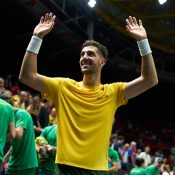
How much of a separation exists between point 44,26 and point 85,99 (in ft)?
1.90

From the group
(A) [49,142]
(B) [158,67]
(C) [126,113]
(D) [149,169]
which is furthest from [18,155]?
(C) [126,113]

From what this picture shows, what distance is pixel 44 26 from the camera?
11.2ft

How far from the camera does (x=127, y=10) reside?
70.5 ft

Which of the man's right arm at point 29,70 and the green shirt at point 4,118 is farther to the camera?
the green shirt at point 4,118

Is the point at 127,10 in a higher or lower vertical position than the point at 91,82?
higher

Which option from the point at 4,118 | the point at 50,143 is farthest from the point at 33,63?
the point at 50,143

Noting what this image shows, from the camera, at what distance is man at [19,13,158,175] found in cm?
322

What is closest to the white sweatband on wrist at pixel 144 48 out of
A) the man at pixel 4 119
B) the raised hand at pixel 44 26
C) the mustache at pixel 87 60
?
the mustache at pixel 87 60

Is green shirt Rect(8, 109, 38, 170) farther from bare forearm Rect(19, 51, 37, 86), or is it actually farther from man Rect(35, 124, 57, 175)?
bare forearm Rect(19, 51, 37, 86)

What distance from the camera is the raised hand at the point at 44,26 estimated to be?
335 cm

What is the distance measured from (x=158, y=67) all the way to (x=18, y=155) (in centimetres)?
2380

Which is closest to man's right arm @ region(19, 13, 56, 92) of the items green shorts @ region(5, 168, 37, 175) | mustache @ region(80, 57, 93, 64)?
mustache @ region(80, 57, 93, 64)

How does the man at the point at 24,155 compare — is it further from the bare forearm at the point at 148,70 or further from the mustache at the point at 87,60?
the bare forearm at the point at 148,70

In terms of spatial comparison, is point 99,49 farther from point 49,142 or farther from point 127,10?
point 127,10
